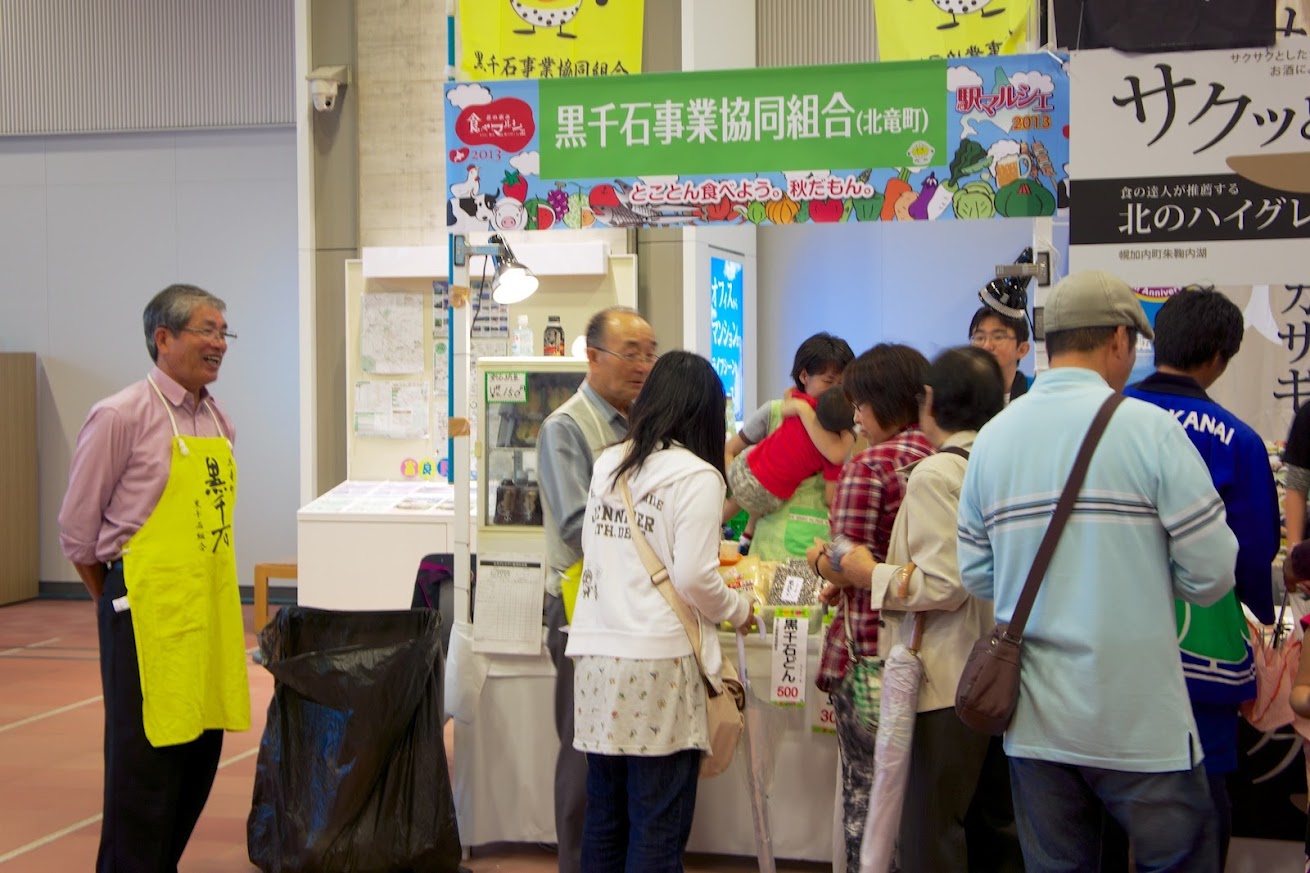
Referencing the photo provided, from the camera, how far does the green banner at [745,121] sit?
11.4 ft

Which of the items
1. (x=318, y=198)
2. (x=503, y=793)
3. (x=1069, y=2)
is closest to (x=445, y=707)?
(x=503, y=793)

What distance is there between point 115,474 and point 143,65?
6.67 m

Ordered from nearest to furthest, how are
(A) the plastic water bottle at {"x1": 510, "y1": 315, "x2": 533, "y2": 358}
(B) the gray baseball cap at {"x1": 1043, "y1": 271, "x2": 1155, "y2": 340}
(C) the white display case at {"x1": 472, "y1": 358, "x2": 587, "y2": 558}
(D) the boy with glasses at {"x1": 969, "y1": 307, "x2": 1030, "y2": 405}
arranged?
(B) the gray baseball cap at {"x1": 1043, "y1": 271, "x2": 1155, "y2": 340} → (C) the white display case at {"x1": 472, "y1": 358, "x2": 587, "y2": 558} → (D) the boy with glasses at {"x1": 969, "y1": 307, "x2": 1030, "y2": 405} → (A) the plastic water bottle at {"x1": 510, "y1": 315, "x2": 533, "y2": 358}

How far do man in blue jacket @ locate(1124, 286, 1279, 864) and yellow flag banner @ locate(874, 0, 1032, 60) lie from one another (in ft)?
4.60

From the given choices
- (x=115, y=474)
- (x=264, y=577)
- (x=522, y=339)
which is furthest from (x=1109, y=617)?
(x=264, y=577)

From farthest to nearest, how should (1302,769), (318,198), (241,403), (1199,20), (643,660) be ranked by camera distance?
(241,403) < (318,198) < (1302,769) < (1199,20) < (643,660)

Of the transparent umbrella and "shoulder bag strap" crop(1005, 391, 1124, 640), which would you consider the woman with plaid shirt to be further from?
"shoulder bag strap" crop(1005, 391, 1124, 640)

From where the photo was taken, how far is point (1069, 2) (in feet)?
10.9

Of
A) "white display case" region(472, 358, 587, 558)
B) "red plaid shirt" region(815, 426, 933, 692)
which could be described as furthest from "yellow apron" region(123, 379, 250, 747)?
"red plaid shirt" region(815, 426, 933, 692)

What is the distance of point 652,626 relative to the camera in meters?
2.74

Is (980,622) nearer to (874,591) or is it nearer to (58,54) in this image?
(874,591)

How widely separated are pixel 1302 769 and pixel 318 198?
6102mm

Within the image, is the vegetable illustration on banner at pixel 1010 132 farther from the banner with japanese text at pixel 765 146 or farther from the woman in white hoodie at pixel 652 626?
the woman in white hoodie at pixel 652 626

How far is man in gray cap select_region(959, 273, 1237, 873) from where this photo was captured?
6.75 ft
